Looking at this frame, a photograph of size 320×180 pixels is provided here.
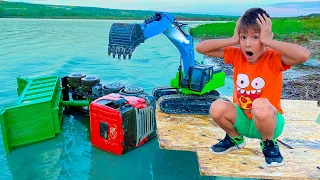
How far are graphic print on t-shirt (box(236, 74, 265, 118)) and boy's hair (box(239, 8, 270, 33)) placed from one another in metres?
0.42

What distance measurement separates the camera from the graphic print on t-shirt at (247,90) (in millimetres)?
2832

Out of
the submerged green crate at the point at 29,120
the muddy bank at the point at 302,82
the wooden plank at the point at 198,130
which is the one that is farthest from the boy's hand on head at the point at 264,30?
the muddy bank at the point at 302,82

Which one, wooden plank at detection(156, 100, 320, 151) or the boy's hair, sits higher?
the boy's hair

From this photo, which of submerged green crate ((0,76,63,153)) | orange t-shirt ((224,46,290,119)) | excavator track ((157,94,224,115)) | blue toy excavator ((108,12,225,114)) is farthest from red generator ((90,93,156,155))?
orange t-shirt ((224,46,290,119))

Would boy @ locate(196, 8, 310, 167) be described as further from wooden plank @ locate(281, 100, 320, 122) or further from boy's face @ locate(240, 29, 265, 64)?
wooden plank @ locate(281, 100, 320, 122)

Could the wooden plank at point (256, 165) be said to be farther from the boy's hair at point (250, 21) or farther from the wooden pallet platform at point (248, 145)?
the boy's hair at point (250, 21)

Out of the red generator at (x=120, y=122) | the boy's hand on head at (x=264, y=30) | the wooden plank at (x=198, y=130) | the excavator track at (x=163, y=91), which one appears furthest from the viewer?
the excavator track at (x=163, y=91)

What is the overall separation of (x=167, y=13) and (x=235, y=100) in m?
1.67

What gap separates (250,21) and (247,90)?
1.97ft

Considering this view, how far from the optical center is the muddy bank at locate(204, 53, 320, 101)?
665 centimetres

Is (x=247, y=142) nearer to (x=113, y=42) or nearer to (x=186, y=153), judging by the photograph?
(x=186, y=153)

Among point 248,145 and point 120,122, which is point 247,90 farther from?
point 120,122

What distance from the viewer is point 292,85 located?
745cm

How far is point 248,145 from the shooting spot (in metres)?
3.34
